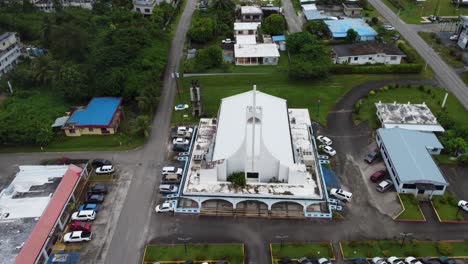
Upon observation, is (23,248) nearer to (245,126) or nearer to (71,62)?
(245,126)

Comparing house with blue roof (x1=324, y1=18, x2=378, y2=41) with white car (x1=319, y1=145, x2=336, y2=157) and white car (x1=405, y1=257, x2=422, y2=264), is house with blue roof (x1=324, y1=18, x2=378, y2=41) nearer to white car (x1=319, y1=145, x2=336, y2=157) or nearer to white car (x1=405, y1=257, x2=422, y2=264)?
white car (x1=319, y1=145, x2=336, y2=157)

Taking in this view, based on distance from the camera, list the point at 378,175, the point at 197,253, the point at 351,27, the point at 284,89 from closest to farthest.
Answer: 1. the point at 197,253
2. the point at 378,175
3. the point at 284,89
4. the point at 351,27

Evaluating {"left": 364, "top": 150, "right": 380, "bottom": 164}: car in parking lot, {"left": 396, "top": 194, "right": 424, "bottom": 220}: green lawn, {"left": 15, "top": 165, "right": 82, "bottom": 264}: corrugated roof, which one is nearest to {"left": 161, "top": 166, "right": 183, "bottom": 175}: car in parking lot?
{"left": 15, "top": 165, "right": 82, "bottom": 264}: corrugated roof

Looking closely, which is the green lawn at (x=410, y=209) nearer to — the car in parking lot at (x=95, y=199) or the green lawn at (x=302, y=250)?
the green lawn at (x=302, y=250)

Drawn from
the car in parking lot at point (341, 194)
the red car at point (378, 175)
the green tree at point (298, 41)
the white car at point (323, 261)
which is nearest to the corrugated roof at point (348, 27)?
the green tree at point (298, 41)

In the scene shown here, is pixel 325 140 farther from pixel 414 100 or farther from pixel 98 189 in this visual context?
pixel 98 189

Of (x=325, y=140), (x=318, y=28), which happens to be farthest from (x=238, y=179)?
(x=318, y=28)

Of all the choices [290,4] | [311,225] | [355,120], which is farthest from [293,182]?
[290,4]
